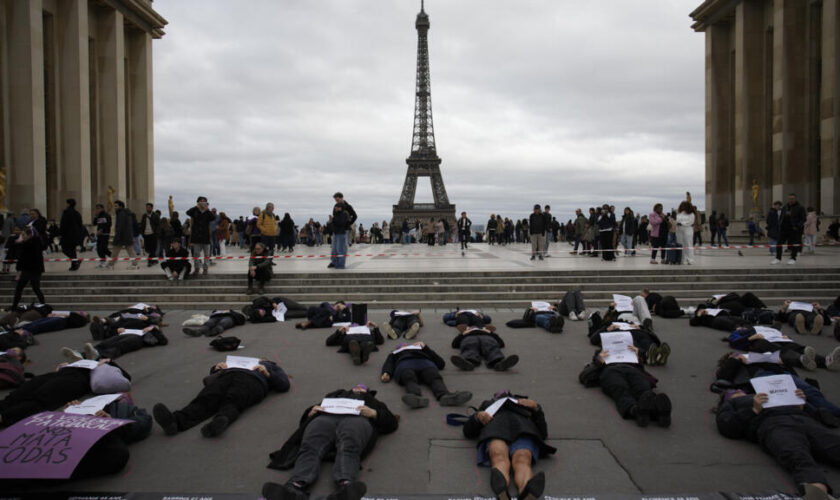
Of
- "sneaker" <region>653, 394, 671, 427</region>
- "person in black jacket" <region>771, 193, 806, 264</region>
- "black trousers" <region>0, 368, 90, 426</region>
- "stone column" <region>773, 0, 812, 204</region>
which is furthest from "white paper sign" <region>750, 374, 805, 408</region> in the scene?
"stone column" <region>773, 0, 812, 204</region>

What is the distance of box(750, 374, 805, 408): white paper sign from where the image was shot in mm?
4449

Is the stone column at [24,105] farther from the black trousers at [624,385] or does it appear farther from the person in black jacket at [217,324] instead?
the black trousers at [624,385]

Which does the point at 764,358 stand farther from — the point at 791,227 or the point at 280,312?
the point at 791,227

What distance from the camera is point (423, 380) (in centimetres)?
620

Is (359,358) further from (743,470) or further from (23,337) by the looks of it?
(23,337)

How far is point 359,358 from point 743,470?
4581 millimetres

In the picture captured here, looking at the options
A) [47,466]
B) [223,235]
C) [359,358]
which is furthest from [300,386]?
[223,235]

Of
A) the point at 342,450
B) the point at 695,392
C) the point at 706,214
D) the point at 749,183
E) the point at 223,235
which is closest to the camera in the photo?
the point at 342,450

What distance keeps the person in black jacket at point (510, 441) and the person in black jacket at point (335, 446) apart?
2.69 feet

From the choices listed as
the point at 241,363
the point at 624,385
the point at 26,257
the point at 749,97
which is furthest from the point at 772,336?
the point at 749,97

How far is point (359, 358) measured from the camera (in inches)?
288

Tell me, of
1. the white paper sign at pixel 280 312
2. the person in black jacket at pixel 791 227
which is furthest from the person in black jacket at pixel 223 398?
the person in black jacket at pixel 791 227

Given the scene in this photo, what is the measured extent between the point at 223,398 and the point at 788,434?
4.90 m

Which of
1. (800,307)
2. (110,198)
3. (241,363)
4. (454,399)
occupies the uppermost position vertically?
(110,198)
